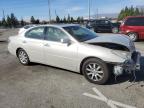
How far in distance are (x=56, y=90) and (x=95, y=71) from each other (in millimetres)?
1108

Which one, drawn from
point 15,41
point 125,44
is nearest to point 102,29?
point 15,41

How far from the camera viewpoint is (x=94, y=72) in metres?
5.63

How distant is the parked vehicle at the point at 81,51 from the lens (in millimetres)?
5383

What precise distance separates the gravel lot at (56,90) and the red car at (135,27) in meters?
7.27

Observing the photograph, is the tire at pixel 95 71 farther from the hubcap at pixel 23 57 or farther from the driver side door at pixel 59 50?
the hubcap at pixel 23 57

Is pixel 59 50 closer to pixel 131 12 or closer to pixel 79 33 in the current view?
pixel 79 33

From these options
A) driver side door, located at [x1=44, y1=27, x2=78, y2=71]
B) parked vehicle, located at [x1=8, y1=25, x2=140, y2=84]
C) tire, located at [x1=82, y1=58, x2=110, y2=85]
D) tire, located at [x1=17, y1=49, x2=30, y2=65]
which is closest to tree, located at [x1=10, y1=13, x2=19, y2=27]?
tire, located at [x1=17, y1=49, x2=30, y2=65]

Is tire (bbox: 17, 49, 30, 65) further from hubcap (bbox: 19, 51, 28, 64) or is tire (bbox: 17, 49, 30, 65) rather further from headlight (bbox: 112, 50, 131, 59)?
headlight (bbox: 112, 50, 131, 59)

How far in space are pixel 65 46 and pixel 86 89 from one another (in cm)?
143

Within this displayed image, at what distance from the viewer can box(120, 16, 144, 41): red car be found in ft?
43.4

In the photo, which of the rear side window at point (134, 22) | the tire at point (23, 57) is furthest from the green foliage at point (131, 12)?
the tire at point (23, 57)

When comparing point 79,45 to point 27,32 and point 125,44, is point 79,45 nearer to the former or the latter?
point 125,44

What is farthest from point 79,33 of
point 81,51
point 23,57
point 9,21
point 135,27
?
point 9,21

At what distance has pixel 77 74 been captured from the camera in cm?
649
